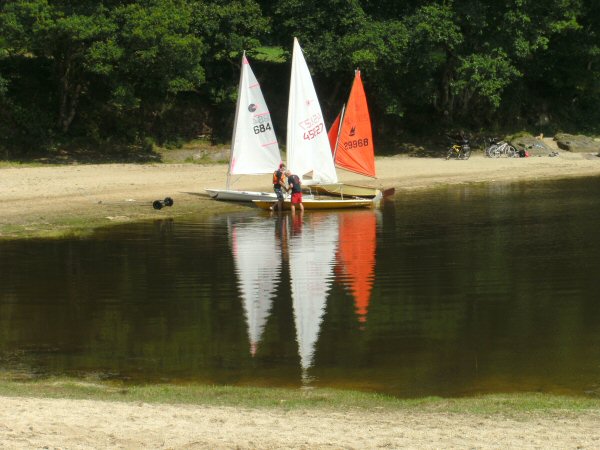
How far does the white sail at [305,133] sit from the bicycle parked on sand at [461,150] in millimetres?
16123

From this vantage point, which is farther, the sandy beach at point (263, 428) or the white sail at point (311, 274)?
the white sail at point (311, 274)

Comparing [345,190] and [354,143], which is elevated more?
[354,143]

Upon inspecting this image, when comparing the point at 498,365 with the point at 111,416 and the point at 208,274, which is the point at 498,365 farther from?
the point at 208,274

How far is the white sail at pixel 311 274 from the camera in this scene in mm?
18219

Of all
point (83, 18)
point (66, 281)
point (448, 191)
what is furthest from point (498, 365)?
point (83, 18)

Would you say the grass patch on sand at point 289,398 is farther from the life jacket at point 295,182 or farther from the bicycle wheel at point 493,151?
the bicycle wheel at point 493,151

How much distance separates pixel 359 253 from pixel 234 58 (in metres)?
27.8

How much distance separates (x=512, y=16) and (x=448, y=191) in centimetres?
1411

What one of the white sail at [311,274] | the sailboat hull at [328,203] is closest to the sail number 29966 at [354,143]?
the sailboat hull at [328,203]

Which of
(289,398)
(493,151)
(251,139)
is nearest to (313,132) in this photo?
(251,139)

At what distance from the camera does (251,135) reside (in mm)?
38312

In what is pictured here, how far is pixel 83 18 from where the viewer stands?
43.4 meters

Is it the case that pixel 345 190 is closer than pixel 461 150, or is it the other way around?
pixel 345 190

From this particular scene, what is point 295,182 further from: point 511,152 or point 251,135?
point 511,152
